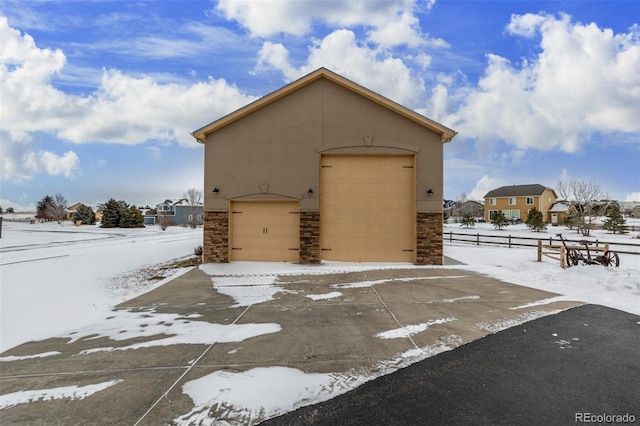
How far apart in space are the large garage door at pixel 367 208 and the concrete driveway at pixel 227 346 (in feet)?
11.8

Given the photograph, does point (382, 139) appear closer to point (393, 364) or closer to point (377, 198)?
point (377, 198)

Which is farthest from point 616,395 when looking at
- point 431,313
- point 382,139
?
point 382,139

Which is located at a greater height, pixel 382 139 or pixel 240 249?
pixel 382 139

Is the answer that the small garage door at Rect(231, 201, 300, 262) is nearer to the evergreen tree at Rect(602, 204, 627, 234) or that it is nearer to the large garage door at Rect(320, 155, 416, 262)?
the large garage door at Rect(320, 155, 416, 262)

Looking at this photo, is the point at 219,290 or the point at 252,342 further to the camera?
the point at 219,290

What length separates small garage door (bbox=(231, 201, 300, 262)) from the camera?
37.2 ft

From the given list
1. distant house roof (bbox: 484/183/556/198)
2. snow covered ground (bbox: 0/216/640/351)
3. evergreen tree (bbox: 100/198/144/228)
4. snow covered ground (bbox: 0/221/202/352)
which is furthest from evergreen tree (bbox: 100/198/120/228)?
distant house roof (bbox: 484/183/556/198)

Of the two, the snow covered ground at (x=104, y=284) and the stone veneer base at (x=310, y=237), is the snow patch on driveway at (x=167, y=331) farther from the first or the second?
the stone veneer base at (x=310, y=237)

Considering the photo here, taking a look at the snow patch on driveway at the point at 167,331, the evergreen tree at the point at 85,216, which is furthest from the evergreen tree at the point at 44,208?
the snow patch on driveway at the point at 167,331

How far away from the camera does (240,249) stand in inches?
447

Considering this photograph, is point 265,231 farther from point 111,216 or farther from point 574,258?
point 111,216

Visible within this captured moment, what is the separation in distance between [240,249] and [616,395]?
1001 cm

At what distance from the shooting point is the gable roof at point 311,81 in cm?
1081

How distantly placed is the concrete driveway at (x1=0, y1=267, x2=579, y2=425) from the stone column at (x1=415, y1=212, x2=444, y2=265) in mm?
3278
